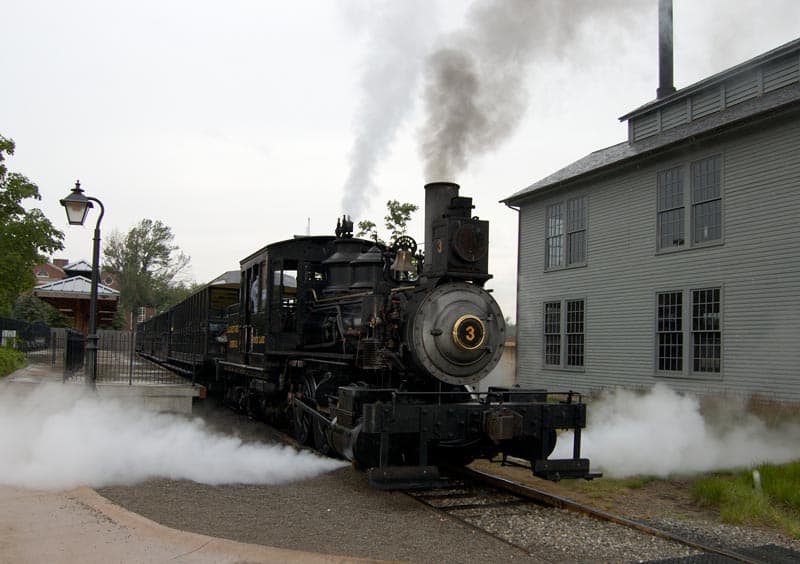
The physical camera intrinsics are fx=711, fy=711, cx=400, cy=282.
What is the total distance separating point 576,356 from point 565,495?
417 inches

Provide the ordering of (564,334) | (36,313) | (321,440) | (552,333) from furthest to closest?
1. (36,313)
2. (552,333)
3. (564,334)
4. (321,440)

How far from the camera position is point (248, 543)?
210 inches

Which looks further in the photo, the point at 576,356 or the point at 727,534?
the point at 576,356

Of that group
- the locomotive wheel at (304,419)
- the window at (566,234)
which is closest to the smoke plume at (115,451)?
the locomotive wheel at (304,419)

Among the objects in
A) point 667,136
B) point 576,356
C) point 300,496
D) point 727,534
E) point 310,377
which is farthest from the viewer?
point 576,356

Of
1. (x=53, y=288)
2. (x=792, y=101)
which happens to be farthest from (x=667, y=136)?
(x=53, y=288)

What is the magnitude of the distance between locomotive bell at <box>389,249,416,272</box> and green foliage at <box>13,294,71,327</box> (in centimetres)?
4667

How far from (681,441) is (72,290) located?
2064cm

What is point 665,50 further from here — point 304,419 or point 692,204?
point 304,419

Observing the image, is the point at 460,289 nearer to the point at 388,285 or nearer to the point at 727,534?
the point at 388,285

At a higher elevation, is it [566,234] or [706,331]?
[566,234]

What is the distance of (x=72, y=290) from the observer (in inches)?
955

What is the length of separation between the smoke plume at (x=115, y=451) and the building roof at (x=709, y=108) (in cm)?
1035

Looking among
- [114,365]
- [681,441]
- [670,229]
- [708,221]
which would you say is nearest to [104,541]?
[681,441]
